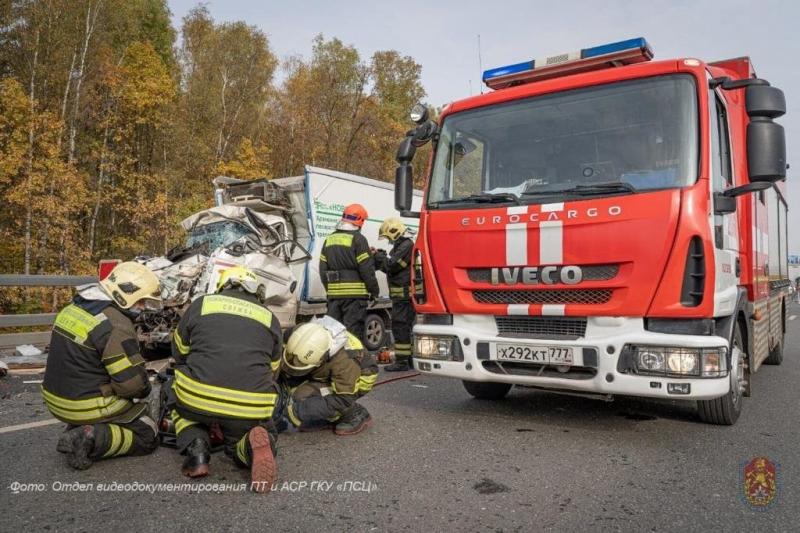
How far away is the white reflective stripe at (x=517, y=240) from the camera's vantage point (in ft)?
13.7

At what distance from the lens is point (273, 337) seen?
11.9 feet

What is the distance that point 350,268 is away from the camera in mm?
7059

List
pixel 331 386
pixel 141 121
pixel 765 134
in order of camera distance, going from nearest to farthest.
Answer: pixel 765 134
pixel 331 386
pixel 141 121

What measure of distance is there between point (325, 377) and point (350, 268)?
111 inches

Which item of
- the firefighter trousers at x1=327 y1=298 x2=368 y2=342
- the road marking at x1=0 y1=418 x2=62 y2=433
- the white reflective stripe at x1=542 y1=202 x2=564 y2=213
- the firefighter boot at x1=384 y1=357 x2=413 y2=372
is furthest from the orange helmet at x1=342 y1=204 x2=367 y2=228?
the road marking at x1=0 y1=418 x2=62 y2=433

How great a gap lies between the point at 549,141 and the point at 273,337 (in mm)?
2425

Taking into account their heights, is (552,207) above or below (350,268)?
above

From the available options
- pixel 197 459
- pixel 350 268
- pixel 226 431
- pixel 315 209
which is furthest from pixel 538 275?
pixel 315 209

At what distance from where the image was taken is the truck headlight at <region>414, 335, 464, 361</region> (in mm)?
4469

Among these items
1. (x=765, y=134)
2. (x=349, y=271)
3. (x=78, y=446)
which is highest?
(x=765, y=134)

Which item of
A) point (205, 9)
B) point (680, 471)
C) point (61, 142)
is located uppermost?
point (205, 9)

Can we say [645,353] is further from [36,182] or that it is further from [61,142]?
[61,142]

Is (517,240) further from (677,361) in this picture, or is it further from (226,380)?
(226,380)

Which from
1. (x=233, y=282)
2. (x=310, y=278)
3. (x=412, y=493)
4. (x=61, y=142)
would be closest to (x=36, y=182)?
(x=61, y=142)
